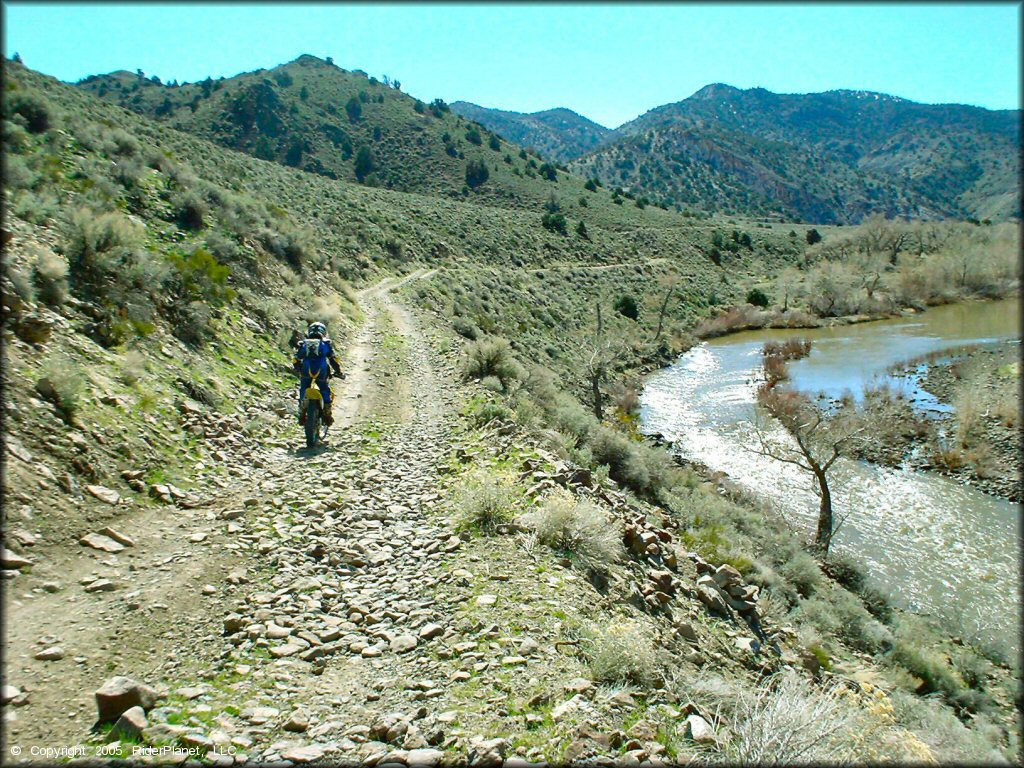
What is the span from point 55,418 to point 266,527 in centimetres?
262

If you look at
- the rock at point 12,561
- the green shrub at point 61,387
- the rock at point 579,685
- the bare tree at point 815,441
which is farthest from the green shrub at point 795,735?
the bare tree at point 815,441

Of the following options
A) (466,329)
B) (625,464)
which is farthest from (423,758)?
(466,329)

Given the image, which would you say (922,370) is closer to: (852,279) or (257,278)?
(852,279)

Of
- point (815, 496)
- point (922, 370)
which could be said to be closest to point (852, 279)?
point (922, 370)

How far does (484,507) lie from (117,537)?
Answer: 380 centimetres

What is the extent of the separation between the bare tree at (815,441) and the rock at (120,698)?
15349mm

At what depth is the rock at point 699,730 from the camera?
3912mm

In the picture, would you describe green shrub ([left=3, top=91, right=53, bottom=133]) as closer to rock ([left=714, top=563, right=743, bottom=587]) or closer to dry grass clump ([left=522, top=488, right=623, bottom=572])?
dry grass clump ([left=522, top=488, right=623, bottom=572])

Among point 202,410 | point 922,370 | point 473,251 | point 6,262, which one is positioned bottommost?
point 922,370

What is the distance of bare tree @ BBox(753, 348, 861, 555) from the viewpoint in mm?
16391

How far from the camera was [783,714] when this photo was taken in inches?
155

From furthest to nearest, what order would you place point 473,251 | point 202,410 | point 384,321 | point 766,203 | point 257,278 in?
point 766,203 → point 473,251 → point 384,321 → point 257,278 → point 202,410

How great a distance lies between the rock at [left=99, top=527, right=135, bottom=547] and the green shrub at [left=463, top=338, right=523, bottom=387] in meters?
10.0

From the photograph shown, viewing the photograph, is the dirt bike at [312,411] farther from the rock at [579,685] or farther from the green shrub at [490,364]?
the rock at [579,685]
